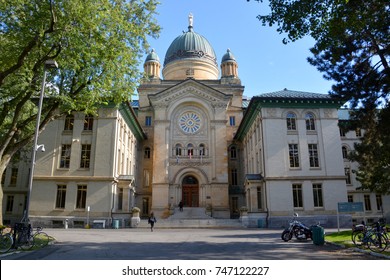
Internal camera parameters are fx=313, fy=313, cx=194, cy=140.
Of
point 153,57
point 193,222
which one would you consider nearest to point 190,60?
point 153,57

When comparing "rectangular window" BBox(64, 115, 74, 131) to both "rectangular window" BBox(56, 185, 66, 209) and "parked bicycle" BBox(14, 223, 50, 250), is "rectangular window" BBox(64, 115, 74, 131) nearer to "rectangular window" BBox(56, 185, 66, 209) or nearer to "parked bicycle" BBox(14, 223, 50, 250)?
"rectangular window" BBox(56, 185, 66, 209)

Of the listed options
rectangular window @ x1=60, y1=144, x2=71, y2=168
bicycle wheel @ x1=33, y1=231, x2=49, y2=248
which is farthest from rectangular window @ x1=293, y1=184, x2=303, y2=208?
bicycle wheel @ x1=33, y1=231, x2=49, y2=248

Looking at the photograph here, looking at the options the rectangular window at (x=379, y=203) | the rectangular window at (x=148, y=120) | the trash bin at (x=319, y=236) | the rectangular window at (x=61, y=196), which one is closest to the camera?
the trash bin at (x=319, y=236)

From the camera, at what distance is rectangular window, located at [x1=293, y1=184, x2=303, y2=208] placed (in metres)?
32.1

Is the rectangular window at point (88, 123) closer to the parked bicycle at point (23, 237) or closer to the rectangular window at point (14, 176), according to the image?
the rectangular window at point (14, 176)

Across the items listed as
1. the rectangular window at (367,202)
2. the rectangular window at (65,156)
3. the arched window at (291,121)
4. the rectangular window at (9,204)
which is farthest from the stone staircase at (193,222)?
the rectangular window at (367,202)

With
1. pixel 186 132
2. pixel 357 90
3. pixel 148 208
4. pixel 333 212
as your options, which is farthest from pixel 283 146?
pixel 148 208

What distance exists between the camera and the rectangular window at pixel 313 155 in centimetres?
3322

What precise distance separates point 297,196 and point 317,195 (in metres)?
2.08

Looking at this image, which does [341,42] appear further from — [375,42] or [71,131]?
[71,131]

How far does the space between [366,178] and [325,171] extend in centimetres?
727

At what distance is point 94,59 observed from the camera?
19938mm

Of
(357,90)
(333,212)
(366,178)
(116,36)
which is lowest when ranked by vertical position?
(333,212)

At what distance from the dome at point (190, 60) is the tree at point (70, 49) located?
95.7 ft
